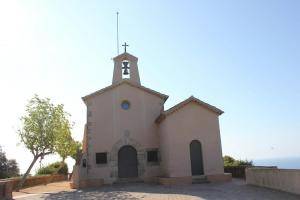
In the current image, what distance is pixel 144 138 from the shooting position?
25.5 meters

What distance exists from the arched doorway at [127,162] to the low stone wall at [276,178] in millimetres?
8728

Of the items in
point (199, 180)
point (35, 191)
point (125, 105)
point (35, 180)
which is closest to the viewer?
point (199, 180)

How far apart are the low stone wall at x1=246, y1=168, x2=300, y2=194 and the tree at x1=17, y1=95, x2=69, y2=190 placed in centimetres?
1401

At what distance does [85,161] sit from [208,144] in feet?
28.5

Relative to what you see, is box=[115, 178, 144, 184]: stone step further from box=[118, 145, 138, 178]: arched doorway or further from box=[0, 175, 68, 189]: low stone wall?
box=[0, 175, 68, 189]: low stone wall

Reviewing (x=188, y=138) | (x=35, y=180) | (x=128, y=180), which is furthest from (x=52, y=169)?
(x=188, y=138)

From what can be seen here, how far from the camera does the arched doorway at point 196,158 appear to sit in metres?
23.2

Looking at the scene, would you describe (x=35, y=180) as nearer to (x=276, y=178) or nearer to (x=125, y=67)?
(x=125, y=67)

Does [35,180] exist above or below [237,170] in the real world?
below

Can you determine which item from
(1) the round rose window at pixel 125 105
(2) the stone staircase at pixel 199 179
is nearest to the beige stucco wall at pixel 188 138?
(2) the stone staircase at pixel 199 179

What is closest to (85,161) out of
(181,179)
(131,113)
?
(131,113)

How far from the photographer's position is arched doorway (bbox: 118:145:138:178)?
25.1 m

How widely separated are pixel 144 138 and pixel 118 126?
6.88ft

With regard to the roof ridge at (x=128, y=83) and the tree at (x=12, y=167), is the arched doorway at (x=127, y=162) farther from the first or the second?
the tree at (x=12, y=167)
